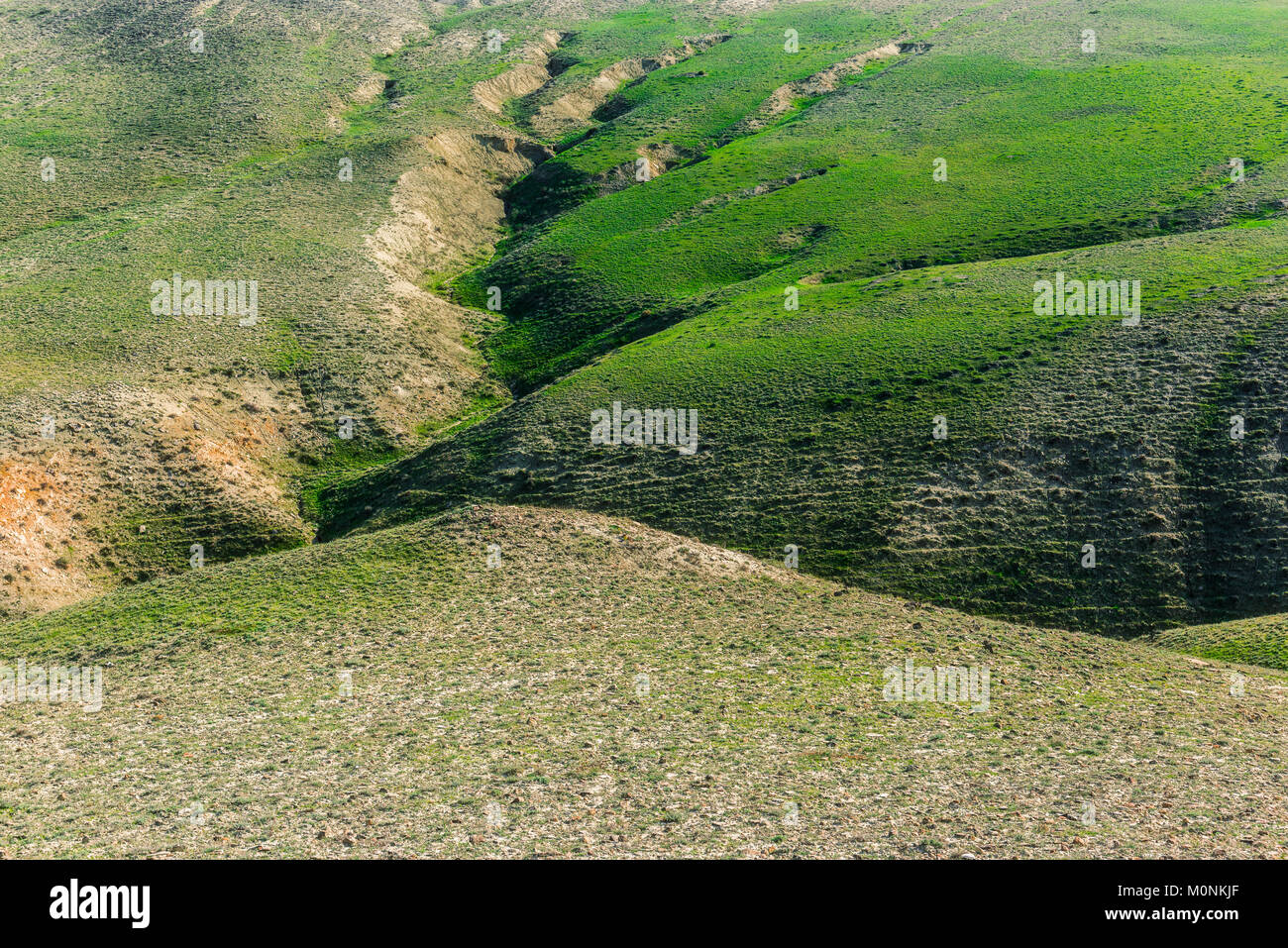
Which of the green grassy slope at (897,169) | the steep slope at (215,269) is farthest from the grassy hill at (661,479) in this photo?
the green grassy slope at (897,169)

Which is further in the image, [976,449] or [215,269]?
[215,269]

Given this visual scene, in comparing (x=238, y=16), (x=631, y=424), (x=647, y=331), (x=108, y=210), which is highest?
(x=238, y=16)

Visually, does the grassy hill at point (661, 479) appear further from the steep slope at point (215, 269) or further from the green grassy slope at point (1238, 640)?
the steep slope at point (215, 269)

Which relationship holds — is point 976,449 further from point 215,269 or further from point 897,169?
point 215,269

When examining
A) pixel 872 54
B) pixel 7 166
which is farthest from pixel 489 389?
pixel 872 54

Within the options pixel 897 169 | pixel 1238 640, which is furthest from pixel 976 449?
pixel 897 169

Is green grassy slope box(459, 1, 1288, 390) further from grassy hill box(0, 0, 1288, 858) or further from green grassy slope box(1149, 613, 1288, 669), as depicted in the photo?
green grassy slope box(1149, 613, 1288, 669)

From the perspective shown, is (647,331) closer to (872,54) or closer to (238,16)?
(872,54)
